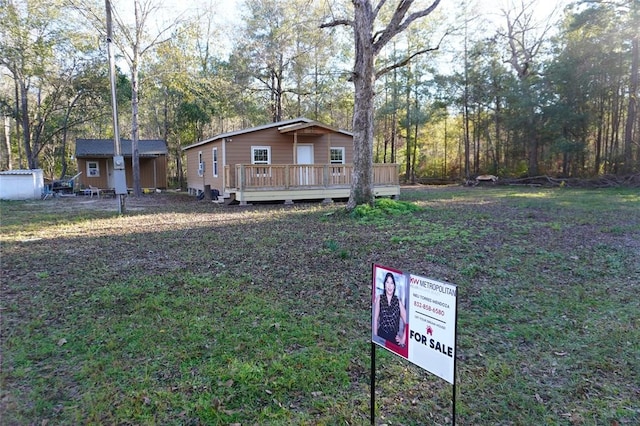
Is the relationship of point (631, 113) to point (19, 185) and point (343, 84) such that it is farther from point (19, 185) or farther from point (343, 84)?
point (19, 185)

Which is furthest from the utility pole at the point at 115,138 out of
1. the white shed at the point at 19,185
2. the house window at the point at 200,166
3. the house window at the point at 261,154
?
the white shed at the point at 19,185

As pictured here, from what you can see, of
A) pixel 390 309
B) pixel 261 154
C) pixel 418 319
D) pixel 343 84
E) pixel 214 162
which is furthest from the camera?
pixel 343 84

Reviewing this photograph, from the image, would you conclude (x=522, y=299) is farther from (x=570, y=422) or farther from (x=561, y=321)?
(x=570, y=422)

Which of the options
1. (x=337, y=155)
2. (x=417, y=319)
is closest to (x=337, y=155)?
(x=337, y=155)

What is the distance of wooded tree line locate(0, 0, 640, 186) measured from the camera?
19344 millimetres

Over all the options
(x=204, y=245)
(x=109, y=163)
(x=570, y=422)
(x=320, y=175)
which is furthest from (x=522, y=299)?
(x=109, y=163)

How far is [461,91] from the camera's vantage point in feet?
93.5

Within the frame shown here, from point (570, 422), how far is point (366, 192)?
889 centimetres

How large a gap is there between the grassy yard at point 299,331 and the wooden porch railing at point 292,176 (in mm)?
6802

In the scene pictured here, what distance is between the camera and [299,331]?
11.7 ft

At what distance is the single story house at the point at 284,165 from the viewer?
14.5 m

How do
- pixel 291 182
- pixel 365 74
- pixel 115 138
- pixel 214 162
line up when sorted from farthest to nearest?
pixel 214 162 → pixel 291 182 → pixel 115 138 → pixel 365 74

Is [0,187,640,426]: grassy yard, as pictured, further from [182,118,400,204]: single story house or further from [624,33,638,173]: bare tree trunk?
[624,33,638,173]: bare tree trunk

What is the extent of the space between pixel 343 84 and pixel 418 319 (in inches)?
1152
